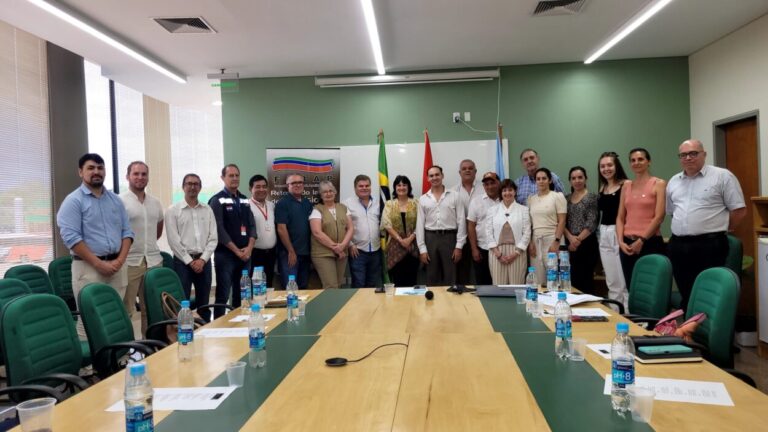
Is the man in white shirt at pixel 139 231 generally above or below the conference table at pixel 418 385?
above

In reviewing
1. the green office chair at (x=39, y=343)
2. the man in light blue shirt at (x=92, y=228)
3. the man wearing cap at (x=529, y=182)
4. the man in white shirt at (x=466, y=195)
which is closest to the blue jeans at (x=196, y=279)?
the man in light blue shirt at (x=92, y=228)

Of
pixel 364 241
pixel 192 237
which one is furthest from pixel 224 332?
pixel 364 241

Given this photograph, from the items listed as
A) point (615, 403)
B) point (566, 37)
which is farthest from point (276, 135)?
point (615, 403)

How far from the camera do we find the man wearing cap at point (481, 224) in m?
5.55

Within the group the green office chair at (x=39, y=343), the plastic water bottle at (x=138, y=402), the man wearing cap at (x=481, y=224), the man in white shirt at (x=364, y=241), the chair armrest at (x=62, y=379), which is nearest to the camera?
the plastic water bottle at (x=138, y=402)

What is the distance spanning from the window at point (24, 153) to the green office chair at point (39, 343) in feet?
12.8

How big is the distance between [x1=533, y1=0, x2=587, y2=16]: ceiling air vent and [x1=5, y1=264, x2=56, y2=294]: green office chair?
203 inches

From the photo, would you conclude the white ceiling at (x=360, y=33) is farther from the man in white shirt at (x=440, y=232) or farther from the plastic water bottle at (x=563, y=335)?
the plastic water bottle at (x=563, y=335)

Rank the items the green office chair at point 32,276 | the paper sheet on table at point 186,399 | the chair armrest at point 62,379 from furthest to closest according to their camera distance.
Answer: the green office chair at point 32,276 → the chair armrest at point 62,379 → the paper sheet on table at point 186,399

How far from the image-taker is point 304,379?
190 centimetres

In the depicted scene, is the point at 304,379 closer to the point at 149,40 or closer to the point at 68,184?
the point at 149,40

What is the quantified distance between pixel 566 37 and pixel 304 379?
17.3 ft

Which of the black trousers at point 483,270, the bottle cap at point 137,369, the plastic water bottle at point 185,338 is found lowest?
the black trousers at point 483,270

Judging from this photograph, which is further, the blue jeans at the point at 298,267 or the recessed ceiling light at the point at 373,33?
the blue jeans at the point at 298,267
